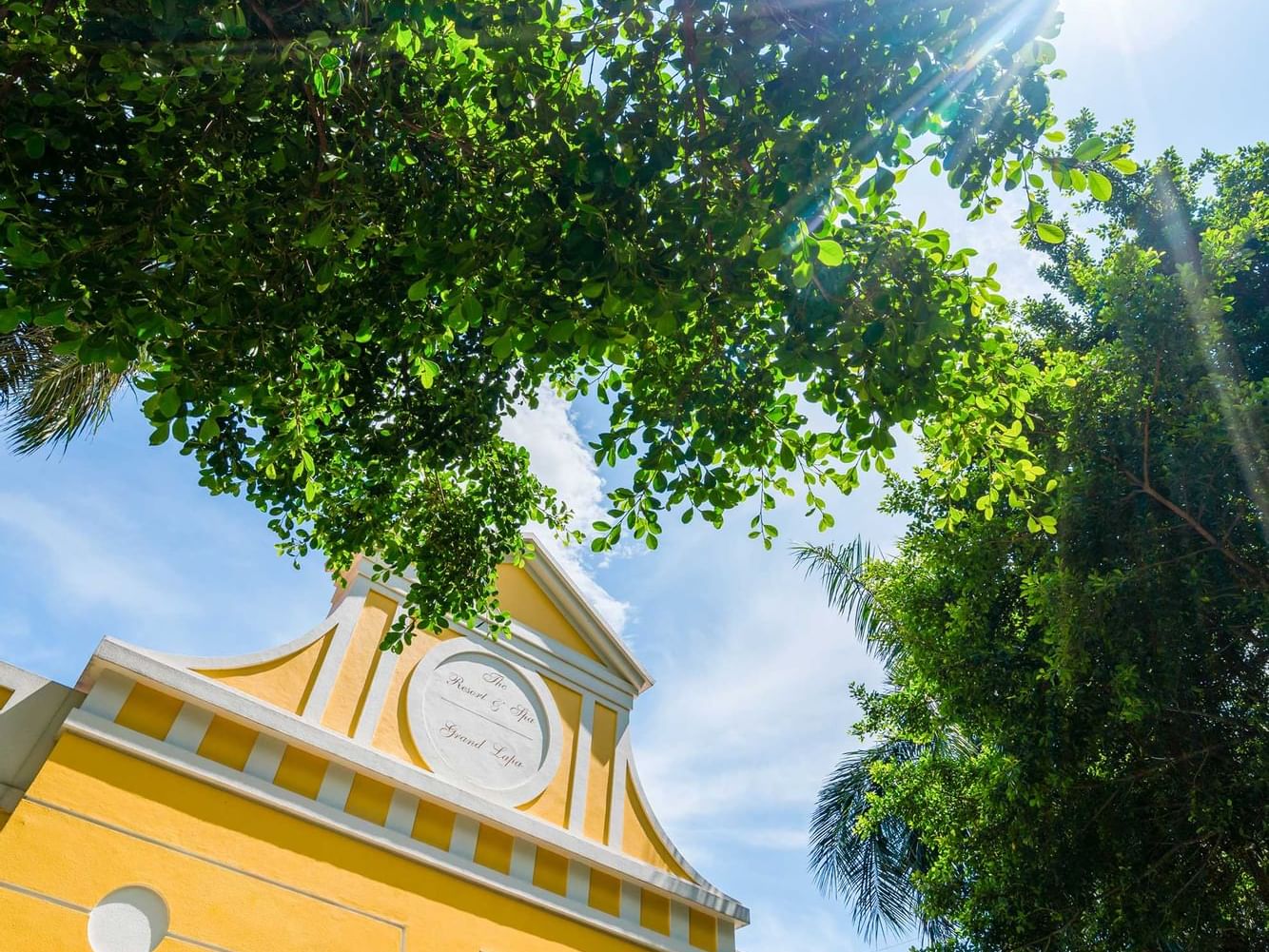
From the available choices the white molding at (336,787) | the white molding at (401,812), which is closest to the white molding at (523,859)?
the white molding at (401,812)

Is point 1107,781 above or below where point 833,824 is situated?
below

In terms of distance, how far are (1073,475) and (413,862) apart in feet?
24.3

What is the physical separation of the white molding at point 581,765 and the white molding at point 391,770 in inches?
15.9

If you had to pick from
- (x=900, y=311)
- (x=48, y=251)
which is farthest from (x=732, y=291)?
(x=48, y=251)

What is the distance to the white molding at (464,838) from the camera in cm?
718

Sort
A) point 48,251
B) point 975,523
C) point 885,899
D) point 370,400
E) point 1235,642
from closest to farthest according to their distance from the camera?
point 48,251 → point 370,400 → point 1235,642 → point 975,523 → point 885,899

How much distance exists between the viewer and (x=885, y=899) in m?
16.0

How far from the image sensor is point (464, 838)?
730 centimetres

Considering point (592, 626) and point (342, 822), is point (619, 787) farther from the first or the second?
point (342, 822)

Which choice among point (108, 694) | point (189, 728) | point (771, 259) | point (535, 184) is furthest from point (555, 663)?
point (771, 259)

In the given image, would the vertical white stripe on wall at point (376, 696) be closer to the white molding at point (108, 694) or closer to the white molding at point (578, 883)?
the white molding at point (108, 694)

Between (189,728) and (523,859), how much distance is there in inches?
132

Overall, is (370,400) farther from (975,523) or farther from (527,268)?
(975,523)

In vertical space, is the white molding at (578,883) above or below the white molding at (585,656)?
below
